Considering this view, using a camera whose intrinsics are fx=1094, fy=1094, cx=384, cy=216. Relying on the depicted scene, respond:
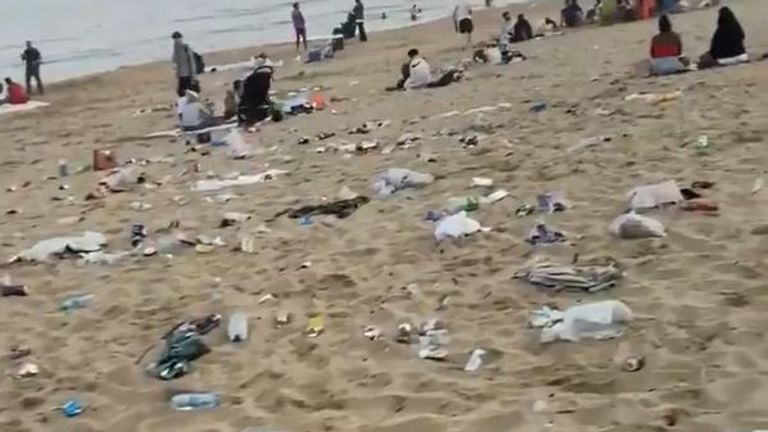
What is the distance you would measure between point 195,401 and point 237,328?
80 centimetres

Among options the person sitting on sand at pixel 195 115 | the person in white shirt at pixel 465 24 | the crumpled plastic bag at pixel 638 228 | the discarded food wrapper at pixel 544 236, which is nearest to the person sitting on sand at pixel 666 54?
the person sitting on sand at pixel 195 115

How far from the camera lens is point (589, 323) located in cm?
494

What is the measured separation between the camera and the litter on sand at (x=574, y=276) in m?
5.50

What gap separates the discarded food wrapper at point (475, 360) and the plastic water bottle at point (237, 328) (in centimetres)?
125

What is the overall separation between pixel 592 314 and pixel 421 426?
111 centimetres

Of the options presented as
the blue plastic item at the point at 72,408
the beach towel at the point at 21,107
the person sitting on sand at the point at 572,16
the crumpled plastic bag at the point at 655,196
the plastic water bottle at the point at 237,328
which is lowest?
the beach towel at the point at 21,107

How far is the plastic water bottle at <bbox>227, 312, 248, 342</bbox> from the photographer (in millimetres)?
5543

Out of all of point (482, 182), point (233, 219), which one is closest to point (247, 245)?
point (233, 219)

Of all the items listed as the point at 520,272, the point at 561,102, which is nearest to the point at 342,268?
the point at 520,272

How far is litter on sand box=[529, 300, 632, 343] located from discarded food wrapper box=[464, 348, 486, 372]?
0.29 metres

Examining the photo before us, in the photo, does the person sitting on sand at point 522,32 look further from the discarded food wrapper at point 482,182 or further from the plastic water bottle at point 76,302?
the plastic water bottle at point 76,302

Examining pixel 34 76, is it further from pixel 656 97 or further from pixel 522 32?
pixel 656 97

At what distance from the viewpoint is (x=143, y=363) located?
17.7ft

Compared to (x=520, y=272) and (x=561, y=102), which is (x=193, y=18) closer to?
(x=561, y=102)
